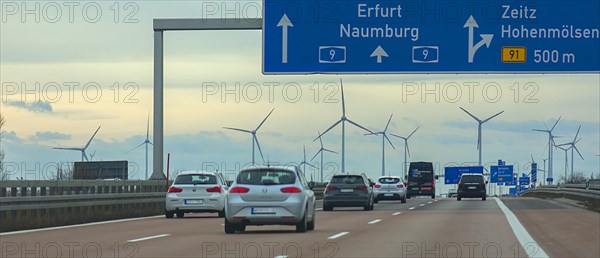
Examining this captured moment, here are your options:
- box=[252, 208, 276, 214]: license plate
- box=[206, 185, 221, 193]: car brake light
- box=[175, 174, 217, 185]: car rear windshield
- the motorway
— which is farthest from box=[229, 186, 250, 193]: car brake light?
box=[175, 174, 217, 185]: car rear windshield

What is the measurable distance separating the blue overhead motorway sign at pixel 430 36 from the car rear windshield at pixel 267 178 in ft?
16.5

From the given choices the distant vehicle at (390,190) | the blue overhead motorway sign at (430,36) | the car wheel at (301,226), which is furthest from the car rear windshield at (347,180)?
the car wheel at (301,226)

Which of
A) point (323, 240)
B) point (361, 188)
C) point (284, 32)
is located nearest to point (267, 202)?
point (323, 240)

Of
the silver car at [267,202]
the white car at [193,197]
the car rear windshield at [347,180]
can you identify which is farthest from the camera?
the car rear windshield at [347,180]

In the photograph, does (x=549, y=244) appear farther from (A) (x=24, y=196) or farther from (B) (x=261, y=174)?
(A) (x=24, y=196)

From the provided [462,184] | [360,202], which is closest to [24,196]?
[360,202]

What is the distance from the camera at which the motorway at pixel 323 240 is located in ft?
57.5

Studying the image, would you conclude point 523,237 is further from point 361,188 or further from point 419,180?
point 419,180

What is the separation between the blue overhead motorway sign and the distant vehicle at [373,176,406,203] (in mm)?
28732

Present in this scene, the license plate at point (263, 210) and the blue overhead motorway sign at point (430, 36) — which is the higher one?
the blue overhead motorway sign at point (430, 36)

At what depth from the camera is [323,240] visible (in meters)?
20.8

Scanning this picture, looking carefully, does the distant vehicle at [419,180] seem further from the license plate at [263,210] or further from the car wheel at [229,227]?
the car wheel at [229,227]

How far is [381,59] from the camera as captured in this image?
2847cm

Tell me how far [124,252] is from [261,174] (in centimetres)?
703
